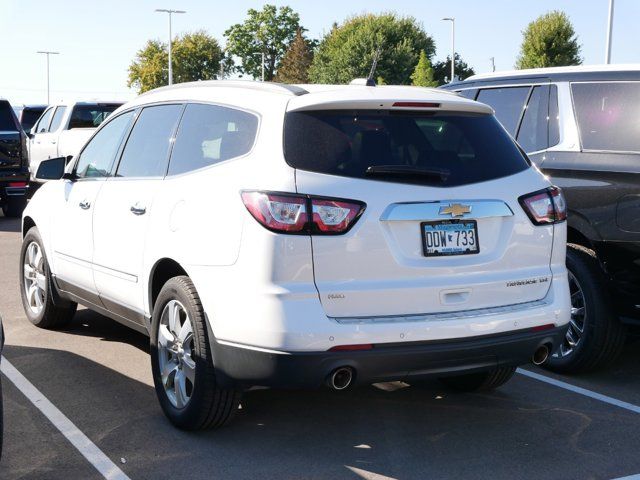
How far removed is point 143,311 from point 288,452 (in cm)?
121

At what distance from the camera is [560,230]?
4.49m

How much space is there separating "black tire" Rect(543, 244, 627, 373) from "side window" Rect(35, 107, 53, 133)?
16.9m

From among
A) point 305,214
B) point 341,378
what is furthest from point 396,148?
point 341,378

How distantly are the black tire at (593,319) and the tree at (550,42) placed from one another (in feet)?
208

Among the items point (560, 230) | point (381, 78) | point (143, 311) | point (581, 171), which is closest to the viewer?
point (560, 230)

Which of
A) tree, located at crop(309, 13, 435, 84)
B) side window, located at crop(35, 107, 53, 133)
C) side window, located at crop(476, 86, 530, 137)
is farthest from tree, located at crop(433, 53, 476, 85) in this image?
side window, located at crop(476, 86, 530, 137)

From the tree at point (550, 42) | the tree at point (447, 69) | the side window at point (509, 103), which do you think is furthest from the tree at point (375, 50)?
the side window at point (509, 103)

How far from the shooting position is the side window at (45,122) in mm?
20581

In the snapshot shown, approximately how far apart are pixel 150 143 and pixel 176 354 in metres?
1.32

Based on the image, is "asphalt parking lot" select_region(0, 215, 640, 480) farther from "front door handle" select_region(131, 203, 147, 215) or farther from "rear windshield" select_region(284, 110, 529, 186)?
"rear windshield" select_region(284, 110, 529, 186)

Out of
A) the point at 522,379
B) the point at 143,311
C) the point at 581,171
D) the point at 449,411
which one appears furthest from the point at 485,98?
the point at 143,311

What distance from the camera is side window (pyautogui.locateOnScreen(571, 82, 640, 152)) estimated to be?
5.45 meters

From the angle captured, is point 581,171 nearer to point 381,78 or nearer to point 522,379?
point 522,379

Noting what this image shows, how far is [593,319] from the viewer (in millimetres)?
5652
